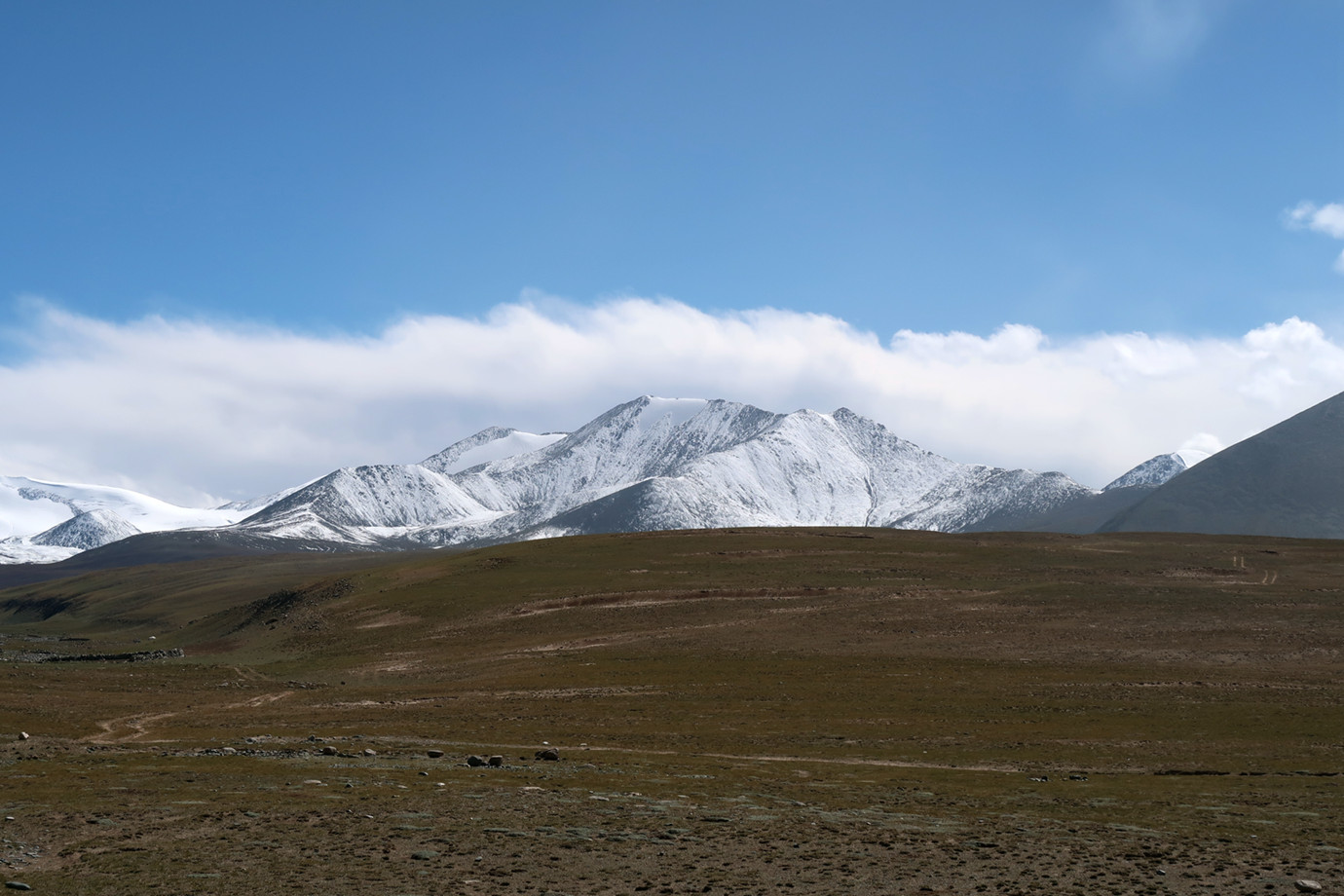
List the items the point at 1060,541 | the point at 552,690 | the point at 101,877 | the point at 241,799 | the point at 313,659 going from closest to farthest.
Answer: the point at 101,877 → the point at 241,799 → the point at 552,690 → the point at 313,659 → the point at 1060,541

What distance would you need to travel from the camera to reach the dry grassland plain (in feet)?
80.4

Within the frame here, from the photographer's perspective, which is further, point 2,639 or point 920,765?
point 2,639

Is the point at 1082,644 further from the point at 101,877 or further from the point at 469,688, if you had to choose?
the point at 101,877

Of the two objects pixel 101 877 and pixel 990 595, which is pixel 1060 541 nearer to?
pixel 990 595

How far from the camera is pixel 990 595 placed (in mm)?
100875

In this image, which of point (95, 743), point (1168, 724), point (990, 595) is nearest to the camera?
point (95, 743)

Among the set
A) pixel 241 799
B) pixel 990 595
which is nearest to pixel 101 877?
pixel 241 799

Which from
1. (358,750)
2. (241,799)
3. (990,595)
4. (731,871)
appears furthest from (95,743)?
(990,595)

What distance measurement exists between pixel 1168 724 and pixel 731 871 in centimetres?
3669

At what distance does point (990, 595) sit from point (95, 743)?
78464 mm

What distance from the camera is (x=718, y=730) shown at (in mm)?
52688

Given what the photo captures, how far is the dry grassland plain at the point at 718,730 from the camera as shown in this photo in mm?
24500

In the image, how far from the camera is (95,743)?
153 ft

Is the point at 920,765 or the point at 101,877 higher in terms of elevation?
the point at 101,877
